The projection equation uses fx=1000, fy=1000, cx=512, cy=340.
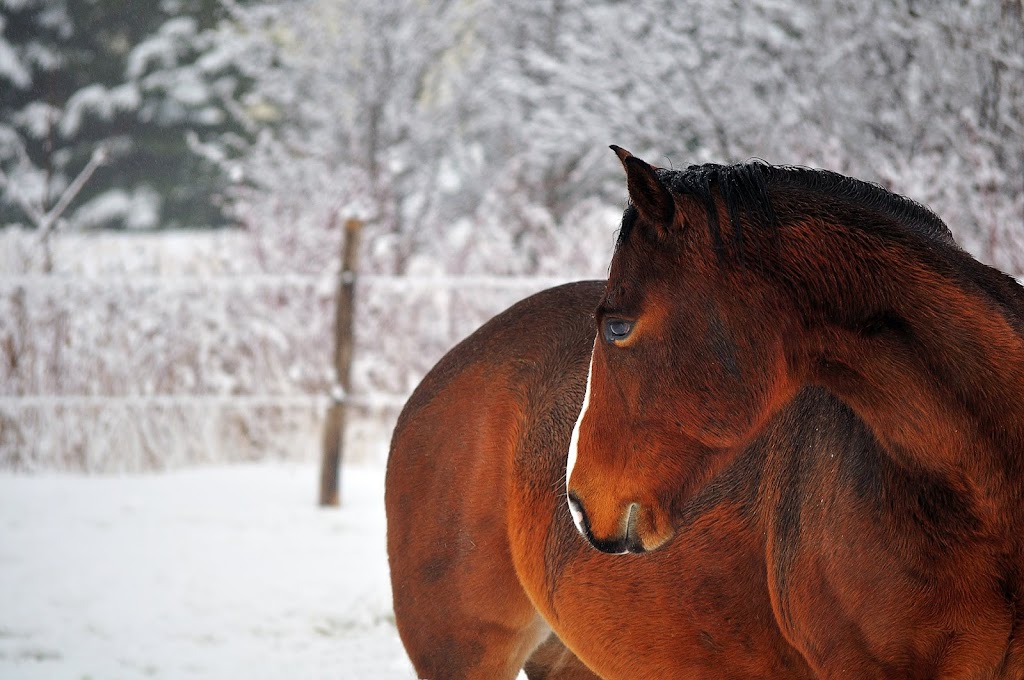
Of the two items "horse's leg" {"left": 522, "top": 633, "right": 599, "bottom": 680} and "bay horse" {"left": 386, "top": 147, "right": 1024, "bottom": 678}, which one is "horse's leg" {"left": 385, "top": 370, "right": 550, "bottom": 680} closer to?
"horse's leg" {"left": 522, "top": 633, "right": 599, "bottom": 680}

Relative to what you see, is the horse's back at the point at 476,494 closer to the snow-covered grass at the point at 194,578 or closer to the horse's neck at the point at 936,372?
the horse's neck at the point at 936,372

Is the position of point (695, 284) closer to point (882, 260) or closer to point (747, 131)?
point (882, 260)

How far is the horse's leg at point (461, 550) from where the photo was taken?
2.42 meters

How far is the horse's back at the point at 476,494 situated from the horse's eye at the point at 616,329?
0.62m

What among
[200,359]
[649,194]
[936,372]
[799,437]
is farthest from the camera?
[200,359]

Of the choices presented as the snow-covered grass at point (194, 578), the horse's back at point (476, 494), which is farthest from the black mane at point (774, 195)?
the snow-covered grass at point (194, 578)

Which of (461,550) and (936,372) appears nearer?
(936,372)

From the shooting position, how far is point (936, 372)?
A: 5.16 ft

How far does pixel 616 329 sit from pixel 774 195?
0.35m

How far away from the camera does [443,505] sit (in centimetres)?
250

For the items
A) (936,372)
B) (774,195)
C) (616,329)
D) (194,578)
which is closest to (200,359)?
(194,578)

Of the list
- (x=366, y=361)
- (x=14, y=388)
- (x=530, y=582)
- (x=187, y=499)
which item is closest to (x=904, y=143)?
(x=366, y=361)

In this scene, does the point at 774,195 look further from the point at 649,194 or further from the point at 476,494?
the point at 476,494

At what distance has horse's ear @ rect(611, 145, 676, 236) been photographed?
1.64 metres
